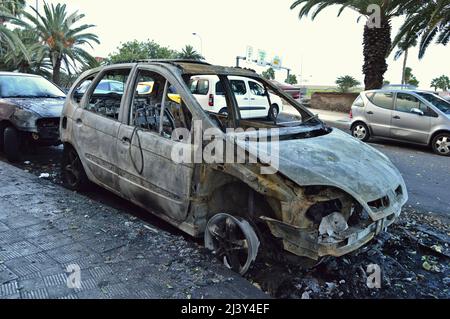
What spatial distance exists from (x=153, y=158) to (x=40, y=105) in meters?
4.08

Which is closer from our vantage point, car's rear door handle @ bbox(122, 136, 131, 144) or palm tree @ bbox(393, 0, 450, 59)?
car's rear door handle @ bbox(122, 136, 131, 144)

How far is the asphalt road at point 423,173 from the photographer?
16.9ft

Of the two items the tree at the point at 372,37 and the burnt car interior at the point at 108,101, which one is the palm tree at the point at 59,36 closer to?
the tree at the point at 372,37

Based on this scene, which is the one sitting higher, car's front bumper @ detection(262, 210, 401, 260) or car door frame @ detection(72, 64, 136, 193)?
car door frame @ detection(72, 64, 136, 193)

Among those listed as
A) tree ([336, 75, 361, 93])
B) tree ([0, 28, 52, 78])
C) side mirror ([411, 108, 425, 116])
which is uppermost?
tree ([0, 28, 52, 78])

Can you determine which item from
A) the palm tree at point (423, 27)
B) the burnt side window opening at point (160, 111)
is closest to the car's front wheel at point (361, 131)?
the palm tree at point (423, 27)

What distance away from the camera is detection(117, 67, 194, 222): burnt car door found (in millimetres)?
3344

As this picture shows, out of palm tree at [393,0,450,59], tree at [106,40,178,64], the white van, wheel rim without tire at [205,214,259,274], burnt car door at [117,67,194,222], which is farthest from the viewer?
tree at [106,40,178,64]

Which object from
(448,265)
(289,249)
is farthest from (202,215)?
(448,265)

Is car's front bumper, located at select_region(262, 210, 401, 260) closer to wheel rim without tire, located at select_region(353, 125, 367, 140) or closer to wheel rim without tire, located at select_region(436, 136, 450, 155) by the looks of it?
wheel rim without tire, located at select_region(436, 136, 450, 155)

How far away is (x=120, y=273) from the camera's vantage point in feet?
9.46

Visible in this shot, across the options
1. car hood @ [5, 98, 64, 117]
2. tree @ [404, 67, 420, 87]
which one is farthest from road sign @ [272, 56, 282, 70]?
car hood @ [5, 98, 64, 117]

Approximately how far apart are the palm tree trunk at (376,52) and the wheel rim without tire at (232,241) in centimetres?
1440

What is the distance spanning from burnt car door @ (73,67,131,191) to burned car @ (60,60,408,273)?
0.06 feet
